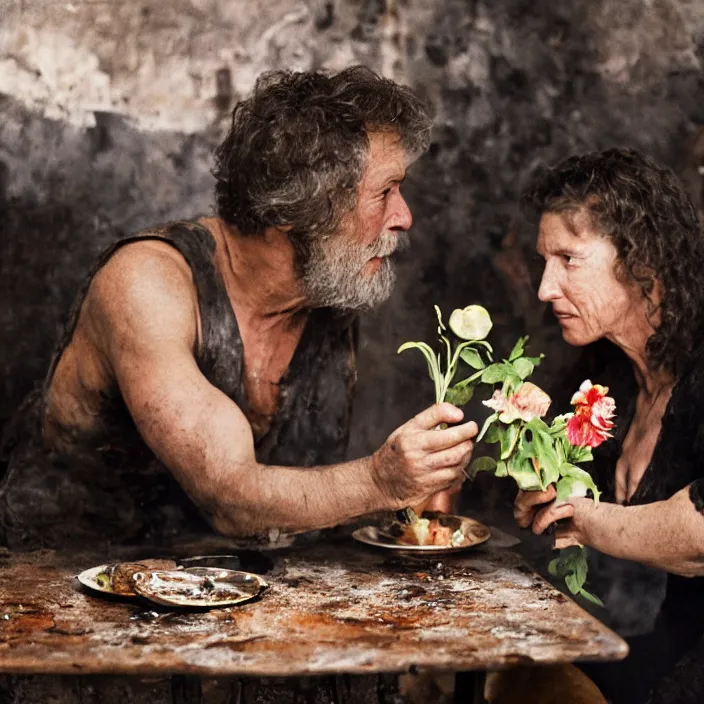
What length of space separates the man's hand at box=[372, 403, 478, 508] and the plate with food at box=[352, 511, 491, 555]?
30 cm

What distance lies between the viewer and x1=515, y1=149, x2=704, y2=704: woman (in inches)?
140

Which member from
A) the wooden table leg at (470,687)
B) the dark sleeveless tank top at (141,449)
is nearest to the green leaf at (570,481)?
the wooden table leg at (470,687)

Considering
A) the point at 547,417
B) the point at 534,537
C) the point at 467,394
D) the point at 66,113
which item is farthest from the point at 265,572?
the point at 66,113

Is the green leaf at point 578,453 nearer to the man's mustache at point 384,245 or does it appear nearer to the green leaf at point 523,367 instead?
the green leaf at point 523,367

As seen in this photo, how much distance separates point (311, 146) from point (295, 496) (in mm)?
1296

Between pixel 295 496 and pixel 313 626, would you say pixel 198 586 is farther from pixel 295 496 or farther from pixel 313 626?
pixel 295 496

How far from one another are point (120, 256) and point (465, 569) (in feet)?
5.04

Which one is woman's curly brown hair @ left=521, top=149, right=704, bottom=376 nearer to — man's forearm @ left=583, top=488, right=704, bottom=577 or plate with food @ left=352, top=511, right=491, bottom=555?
man's forearm @ left=583, top=488, right=704, bottom=577

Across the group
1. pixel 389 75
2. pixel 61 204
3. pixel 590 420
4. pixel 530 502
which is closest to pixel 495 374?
pixel 590 420

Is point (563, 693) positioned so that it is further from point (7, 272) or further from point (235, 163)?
point (7, 272)

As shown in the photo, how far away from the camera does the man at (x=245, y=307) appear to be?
12.0 feet

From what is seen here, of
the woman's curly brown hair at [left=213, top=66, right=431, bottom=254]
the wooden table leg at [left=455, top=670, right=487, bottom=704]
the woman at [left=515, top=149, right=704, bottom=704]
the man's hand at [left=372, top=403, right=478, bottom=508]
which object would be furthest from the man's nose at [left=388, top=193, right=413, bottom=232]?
the wooden table leg at [left=455, top=670, right=487, bottom=704]

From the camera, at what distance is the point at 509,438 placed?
312 centimetres

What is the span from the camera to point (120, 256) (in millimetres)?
3625
